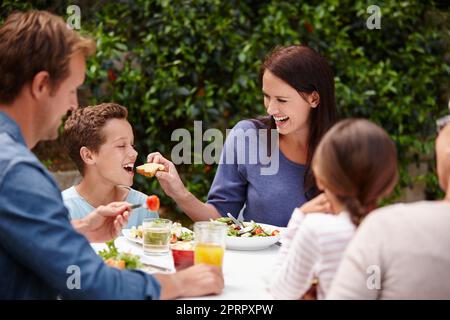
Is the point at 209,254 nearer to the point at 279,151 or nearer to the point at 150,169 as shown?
the point at 150,169

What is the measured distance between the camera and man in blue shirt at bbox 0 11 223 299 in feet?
4.64

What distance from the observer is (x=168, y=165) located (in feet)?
9.39

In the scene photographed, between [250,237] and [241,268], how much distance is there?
22cm

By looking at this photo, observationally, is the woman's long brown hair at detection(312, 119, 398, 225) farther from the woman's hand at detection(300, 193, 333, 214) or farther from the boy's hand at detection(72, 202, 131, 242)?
the boy's hand at detection(72, 202, 131, 242)

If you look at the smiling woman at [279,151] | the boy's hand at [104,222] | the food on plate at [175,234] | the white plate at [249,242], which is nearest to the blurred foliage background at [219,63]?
the smiling woman at [279,151]

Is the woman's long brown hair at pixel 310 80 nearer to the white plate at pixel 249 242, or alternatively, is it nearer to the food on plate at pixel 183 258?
the white plate at pixel 249 242

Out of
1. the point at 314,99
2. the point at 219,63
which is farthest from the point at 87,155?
the point at 219,63

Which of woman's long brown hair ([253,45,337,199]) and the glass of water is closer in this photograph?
the glass of water

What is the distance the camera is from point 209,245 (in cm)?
185

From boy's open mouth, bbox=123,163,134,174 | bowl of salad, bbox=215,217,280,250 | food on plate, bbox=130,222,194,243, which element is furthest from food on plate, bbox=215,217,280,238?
boy's open mouth, bbox=123,163,134,174

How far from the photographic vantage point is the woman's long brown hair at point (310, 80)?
275 centimetres

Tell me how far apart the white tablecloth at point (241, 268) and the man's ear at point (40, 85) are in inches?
26.7

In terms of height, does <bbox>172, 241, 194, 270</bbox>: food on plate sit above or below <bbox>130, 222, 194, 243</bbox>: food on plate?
above
